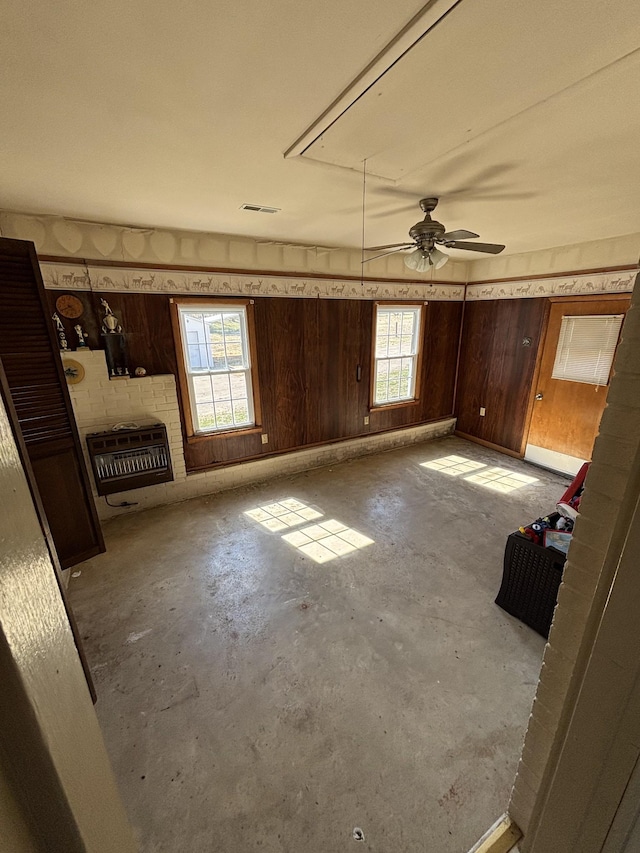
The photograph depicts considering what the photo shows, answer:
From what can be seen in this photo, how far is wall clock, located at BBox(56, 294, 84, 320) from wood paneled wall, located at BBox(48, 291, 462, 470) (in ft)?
0.17

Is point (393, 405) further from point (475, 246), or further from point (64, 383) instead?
point (64, 383)

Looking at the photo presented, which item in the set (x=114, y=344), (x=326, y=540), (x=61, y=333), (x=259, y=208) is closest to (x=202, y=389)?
(x=114, y=344)

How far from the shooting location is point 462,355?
5.41 m

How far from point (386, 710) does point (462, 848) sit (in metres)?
0.50

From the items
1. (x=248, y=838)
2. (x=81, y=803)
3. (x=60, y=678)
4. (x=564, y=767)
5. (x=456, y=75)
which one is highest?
(x=456, y=75)

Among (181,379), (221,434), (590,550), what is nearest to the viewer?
(590,550)

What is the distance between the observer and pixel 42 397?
7.59 ft

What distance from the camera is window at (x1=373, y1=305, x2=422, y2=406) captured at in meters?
4.79

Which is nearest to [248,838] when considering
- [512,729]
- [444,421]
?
[512,729]

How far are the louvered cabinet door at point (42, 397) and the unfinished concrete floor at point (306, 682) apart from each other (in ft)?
1.52

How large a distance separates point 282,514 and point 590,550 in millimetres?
2938

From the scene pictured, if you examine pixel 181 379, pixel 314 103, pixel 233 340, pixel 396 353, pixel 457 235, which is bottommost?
pixel 181 379

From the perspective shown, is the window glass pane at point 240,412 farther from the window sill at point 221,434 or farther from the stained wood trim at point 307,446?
the stained wood trim at point 307,446

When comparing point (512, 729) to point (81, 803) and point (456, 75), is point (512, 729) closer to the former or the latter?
point (81, 803)
